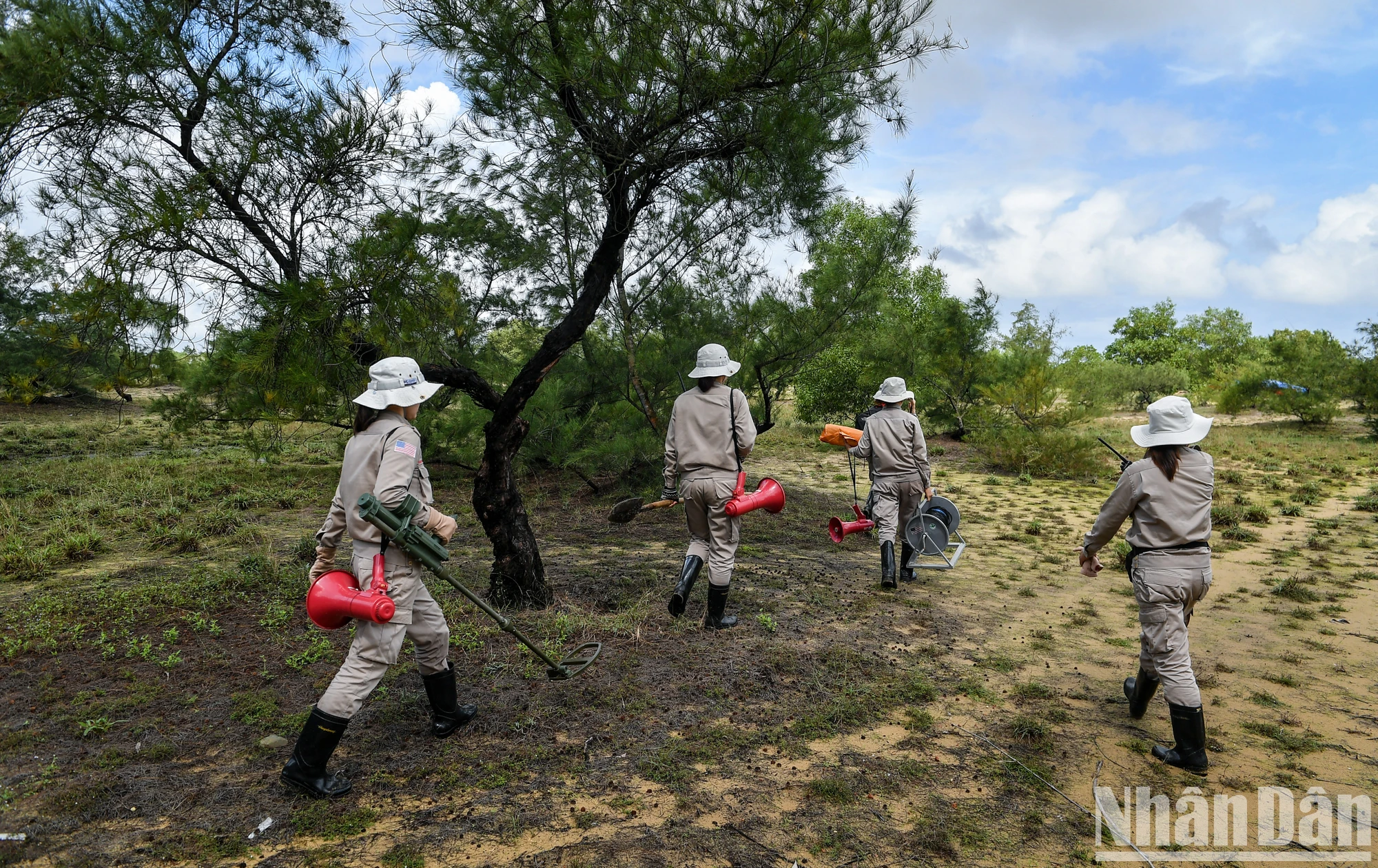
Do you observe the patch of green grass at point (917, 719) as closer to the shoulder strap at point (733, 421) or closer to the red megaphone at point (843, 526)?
the shoulder strap at point (733, 421)

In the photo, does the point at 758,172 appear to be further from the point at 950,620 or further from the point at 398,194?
the point at 950,620

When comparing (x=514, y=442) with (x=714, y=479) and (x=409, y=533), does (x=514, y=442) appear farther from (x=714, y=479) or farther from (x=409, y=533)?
(x=409, y=533)

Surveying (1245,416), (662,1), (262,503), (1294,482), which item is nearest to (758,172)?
(662,1)

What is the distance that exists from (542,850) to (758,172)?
16.4ft

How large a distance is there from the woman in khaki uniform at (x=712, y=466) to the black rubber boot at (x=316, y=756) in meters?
2.66

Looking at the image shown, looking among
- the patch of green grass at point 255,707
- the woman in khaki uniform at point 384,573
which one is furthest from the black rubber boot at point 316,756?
the patch of green grass at point 255,707

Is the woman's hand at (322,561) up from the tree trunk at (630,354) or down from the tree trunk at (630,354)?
down

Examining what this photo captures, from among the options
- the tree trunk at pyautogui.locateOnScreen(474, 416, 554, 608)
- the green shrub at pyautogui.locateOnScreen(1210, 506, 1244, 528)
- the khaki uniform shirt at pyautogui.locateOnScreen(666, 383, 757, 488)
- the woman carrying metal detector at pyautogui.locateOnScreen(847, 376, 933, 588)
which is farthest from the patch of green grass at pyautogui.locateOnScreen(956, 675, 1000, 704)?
the green shrub at pyautogui.locateOnScreen(1210, 506, 1244, 528)

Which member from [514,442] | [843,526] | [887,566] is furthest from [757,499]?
[887,566]

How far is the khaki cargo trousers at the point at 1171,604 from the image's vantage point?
12.1 ft

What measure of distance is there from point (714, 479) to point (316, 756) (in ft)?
10.0

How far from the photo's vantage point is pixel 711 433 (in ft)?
18.3

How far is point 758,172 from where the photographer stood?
6141 mm

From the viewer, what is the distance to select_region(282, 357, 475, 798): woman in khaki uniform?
10.6 feet
